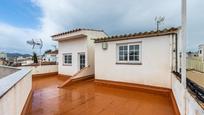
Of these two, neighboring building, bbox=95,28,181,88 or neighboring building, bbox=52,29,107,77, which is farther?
neighboring building, bbox=52,29,107,77

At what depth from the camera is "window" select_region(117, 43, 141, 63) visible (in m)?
7.92

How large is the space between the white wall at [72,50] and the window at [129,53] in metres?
3.84

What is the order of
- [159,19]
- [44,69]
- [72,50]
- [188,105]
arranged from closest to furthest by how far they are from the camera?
[188,105] → [159,19] → [72,50] → [44,69]

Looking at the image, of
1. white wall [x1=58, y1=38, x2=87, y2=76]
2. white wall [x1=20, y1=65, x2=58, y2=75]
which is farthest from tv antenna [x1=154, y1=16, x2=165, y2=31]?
white wall [x1=20, y1=65, x2=58, y2=75]

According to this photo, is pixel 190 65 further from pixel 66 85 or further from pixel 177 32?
pixel 66 85

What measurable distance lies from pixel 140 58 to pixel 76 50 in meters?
6.42

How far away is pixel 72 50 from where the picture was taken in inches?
501

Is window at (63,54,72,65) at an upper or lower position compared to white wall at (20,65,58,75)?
upper

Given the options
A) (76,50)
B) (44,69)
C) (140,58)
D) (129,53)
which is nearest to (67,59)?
(76,50)

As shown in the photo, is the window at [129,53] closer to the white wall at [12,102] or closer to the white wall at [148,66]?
the white wall at [148,66]

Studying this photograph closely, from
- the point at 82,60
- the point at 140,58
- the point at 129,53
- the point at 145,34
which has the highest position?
the point at 145,34

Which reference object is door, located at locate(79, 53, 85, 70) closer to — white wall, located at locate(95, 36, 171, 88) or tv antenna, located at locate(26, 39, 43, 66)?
white wall, located at locate(95, 36, 171, 88)

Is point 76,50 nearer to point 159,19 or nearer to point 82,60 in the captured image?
point 82,60

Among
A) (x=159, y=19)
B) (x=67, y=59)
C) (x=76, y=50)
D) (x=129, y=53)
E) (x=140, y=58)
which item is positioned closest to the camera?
(x=140, y=58)
